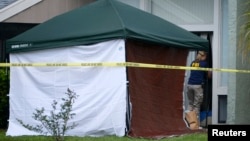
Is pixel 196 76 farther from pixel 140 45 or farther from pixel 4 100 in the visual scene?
pixel 4 100

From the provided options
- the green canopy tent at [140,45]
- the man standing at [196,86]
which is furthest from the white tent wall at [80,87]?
the man standing at [196,86]

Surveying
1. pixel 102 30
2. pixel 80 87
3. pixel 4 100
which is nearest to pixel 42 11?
pixel 4 100

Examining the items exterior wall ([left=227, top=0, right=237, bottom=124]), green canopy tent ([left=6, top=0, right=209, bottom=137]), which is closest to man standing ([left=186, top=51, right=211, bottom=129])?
green canopy tent ([left=6, top=0, right=209, bottom=137])

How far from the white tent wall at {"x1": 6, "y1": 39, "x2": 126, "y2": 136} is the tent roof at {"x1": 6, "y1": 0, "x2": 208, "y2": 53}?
0.17m

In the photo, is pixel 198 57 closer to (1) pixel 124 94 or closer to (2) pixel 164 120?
(2) pixel 164 120

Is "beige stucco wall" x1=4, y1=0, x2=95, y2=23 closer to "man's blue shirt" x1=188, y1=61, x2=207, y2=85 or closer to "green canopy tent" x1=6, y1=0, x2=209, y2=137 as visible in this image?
"green canopy tent" x1=6, y1=0, x2=209, y2=137

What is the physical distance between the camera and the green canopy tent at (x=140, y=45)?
10109 millimetres

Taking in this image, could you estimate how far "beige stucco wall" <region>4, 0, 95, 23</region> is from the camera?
14.3m

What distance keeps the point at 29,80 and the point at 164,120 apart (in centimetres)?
280

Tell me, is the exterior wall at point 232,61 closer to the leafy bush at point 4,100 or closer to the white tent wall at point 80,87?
the white tent wall at point 80,87

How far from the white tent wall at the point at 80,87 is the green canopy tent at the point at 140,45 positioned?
0.16m

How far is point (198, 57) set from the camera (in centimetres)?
1286

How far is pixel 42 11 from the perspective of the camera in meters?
14.5

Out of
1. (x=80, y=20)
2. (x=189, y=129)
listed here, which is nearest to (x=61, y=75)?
(x=80, y=20)
